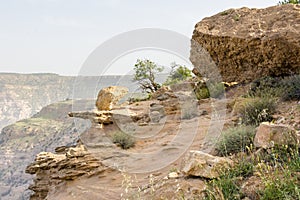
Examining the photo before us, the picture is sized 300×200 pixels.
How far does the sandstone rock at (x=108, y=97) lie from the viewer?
10938 millimetres

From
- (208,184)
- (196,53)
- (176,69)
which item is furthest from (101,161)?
(176,69)

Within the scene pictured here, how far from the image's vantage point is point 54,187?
249 inches

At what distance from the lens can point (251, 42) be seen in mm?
8289

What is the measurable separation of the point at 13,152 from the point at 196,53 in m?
58.1

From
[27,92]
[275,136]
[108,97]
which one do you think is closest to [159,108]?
[108,97]

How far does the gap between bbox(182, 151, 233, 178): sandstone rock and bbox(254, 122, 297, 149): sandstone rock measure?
0.53m

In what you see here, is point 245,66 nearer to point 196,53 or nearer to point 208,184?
point 196,53

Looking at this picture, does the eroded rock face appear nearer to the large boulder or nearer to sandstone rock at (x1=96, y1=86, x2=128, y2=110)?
sandstone rock at (x1=96, y1=86, x2=128, y2=110)

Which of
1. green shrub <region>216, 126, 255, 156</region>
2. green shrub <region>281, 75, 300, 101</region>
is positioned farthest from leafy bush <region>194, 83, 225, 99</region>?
green shrub <region>216, 126, 255, 156</region>

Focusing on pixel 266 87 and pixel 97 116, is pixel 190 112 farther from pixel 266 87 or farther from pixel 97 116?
pixel 97 116

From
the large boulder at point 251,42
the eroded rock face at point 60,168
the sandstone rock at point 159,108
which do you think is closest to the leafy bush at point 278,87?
the large boulder at point 251,42

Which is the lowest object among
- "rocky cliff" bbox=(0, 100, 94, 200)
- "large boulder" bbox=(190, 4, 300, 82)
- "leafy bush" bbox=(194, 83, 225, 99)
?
"rocky cliff" bbox=(0, 100, 94, 200)

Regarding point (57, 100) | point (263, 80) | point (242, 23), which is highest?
point (242, 23)

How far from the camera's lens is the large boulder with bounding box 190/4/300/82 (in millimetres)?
7879
